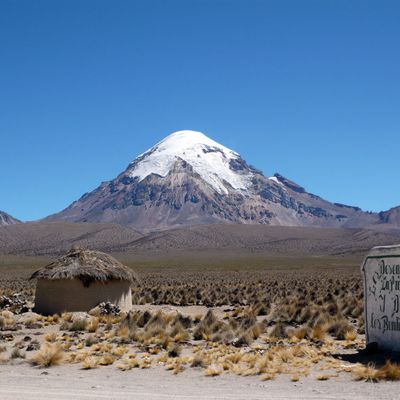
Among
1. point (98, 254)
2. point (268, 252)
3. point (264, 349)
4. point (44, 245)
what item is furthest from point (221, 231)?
point (264, 349)

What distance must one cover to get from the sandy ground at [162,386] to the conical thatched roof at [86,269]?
41.2 feet

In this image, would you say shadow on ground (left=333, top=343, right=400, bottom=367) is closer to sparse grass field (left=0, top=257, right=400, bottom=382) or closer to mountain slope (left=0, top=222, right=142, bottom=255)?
sparse grass field (left=0, top=257, right=400, bottom=382)

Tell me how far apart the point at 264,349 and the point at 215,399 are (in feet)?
19.7

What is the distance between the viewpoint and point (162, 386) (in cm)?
1320

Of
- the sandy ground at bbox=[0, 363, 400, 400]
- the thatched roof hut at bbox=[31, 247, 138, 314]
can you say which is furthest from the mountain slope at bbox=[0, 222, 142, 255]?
the sandy ground at bbox=[0, 363, 400, 400]

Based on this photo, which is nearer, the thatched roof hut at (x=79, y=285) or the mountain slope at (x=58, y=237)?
the thatched roof hut at (x=79, y=285)

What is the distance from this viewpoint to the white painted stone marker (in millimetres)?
16141

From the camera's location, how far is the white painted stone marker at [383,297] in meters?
16.1

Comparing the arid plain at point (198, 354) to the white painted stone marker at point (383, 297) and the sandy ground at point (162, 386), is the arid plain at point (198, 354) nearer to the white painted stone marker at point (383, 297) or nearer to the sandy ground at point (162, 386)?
the sandy ground at point (162, 386)

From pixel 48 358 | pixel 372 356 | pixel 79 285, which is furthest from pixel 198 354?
pixel 79 285

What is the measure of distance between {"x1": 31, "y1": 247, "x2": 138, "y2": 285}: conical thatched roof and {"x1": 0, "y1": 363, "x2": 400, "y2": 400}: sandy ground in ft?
41.2

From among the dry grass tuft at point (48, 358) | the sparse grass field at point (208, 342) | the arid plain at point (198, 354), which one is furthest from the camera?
the dry grass tuft at point (48, 358)

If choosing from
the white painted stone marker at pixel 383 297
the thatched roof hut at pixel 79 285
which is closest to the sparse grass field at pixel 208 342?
the white painted stone marker at pixel 383 297

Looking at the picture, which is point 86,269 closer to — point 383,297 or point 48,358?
point 48,358
